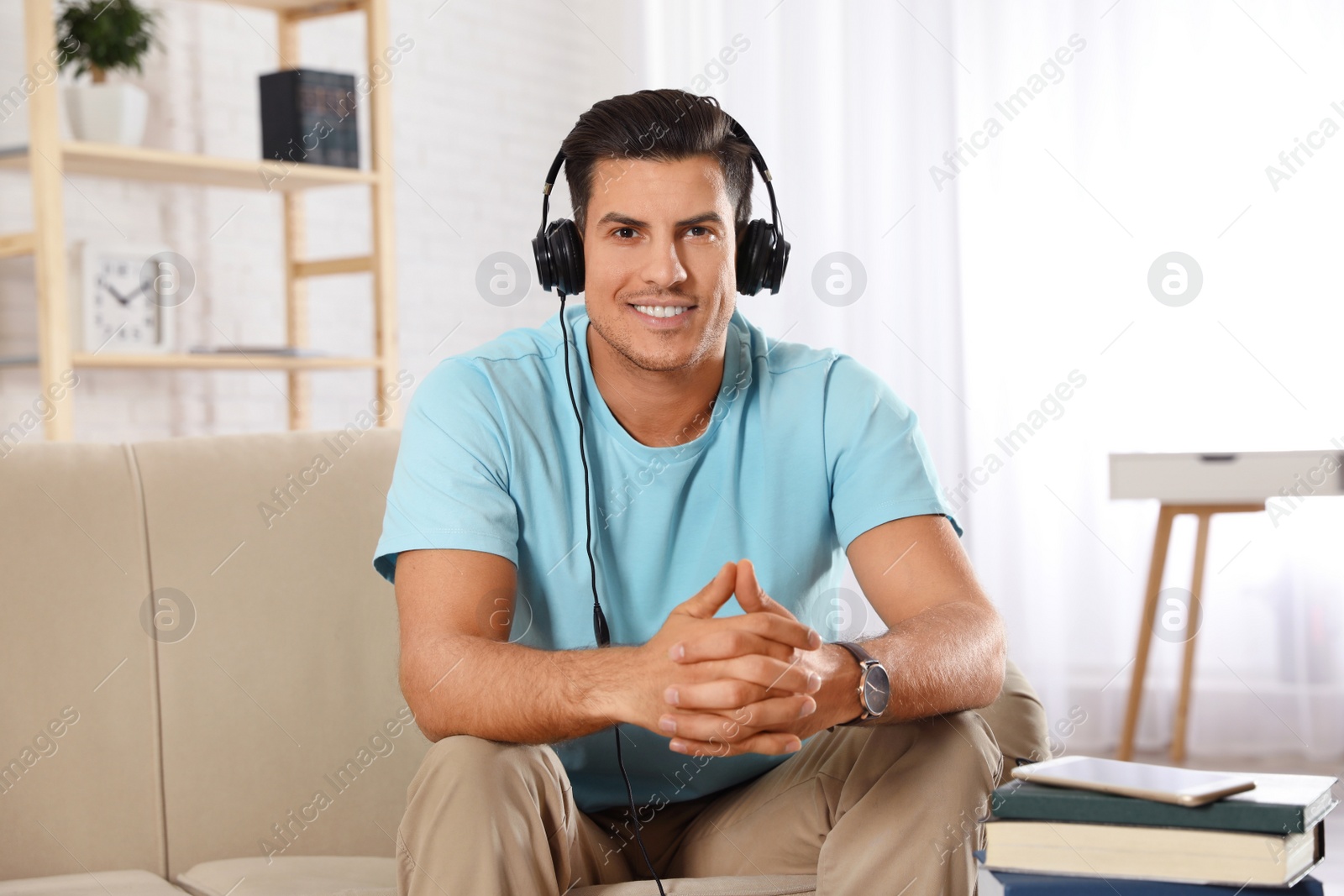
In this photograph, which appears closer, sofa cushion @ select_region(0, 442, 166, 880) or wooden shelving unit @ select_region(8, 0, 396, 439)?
sofa cushion @ select_region(0, 442, 166, 880)

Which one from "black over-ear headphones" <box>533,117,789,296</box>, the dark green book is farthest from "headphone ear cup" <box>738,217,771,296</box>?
the dark green book

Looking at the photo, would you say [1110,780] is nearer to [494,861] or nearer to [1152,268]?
[494,861]

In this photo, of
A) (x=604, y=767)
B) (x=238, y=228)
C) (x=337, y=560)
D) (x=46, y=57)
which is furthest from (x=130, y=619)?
(x=238, y=228)

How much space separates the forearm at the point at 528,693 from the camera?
1179 mm

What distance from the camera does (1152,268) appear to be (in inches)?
133

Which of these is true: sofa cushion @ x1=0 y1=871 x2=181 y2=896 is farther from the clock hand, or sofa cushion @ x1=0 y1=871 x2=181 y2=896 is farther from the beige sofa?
the clock hand

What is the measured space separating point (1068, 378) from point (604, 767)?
241 centimetres

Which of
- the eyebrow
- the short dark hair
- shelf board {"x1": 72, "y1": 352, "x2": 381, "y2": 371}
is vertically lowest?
shelf board {"x1": 72, "y1": 352, "x2": 381, "y2": 371}

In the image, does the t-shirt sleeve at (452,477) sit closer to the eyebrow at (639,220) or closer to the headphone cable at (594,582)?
the headphone cable at (594,582)

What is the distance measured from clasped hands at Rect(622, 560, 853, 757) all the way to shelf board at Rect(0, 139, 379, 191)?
6.40ft

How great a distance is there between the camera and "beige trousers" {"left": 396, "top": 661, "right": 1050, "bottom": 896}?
111 cm

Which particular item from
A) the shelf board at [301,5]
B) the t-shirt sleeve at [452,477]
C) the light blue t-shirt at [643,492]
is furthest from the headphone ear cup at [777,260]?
the shelf board at [301,5]

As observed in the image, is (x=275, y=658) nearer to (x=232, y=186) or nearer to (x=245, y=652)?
(x=245, y=652)

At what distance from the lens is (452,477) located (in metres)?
1.37
